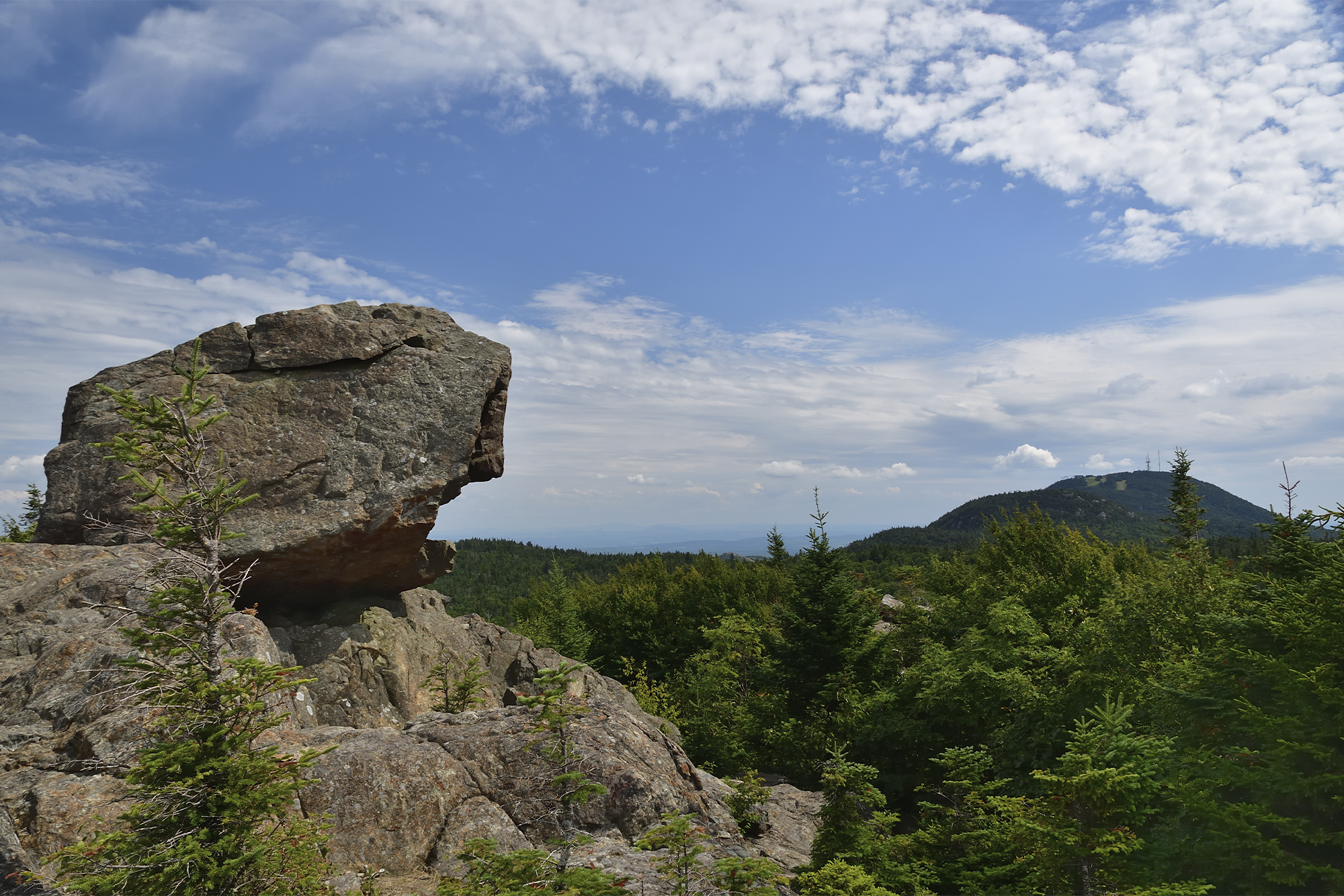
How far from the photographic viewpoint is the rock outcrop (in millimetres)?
8555

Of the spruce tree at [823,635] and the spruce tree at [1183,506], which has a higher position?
the spruce tree at [1183,506]

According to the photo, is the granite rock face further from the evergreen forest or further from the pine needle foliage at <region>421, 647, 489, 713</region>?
the evergreen forest

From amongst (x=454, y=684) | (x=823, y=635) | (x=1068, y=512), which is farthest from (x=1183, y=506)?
(x=1068, y=512)

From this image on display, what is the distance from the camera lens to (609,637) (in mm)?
46906

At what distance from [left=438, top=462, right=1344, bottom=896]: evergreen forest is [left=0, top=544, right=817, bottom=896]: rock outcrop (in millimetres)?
2470

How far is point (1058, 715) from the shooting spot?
47.6 ft

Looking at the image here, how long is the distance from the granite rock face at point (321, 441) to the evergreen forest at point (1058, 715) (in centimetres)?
1047

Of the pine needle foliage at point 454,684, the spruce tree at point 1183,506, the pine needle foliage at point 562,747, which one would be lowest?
the pine needle foliage at point 454,684

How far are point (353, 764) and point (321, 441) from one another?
29.2ft

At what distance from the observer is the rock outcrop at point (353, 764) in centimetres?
855

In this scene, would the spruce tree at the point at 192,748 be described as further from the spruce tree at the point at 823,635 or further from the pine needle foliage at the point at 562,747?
the spruce tree at the point at 823,635

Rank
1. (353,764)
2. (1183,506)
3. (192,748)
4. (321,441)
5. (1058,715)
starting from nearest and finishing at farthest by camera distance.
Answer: (192,748), (353,764), (1058,715), (321,441), (1183,506)

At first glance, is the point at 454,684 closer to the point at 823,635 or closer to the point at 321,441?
the point at 321,441

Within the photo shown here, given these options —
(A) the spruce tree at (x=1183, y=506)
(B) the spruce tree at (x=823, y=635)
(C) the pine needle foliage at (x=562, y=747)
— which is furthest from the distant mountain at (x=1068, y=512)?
(C) the pine needle foliage at (x=562, y=747)
